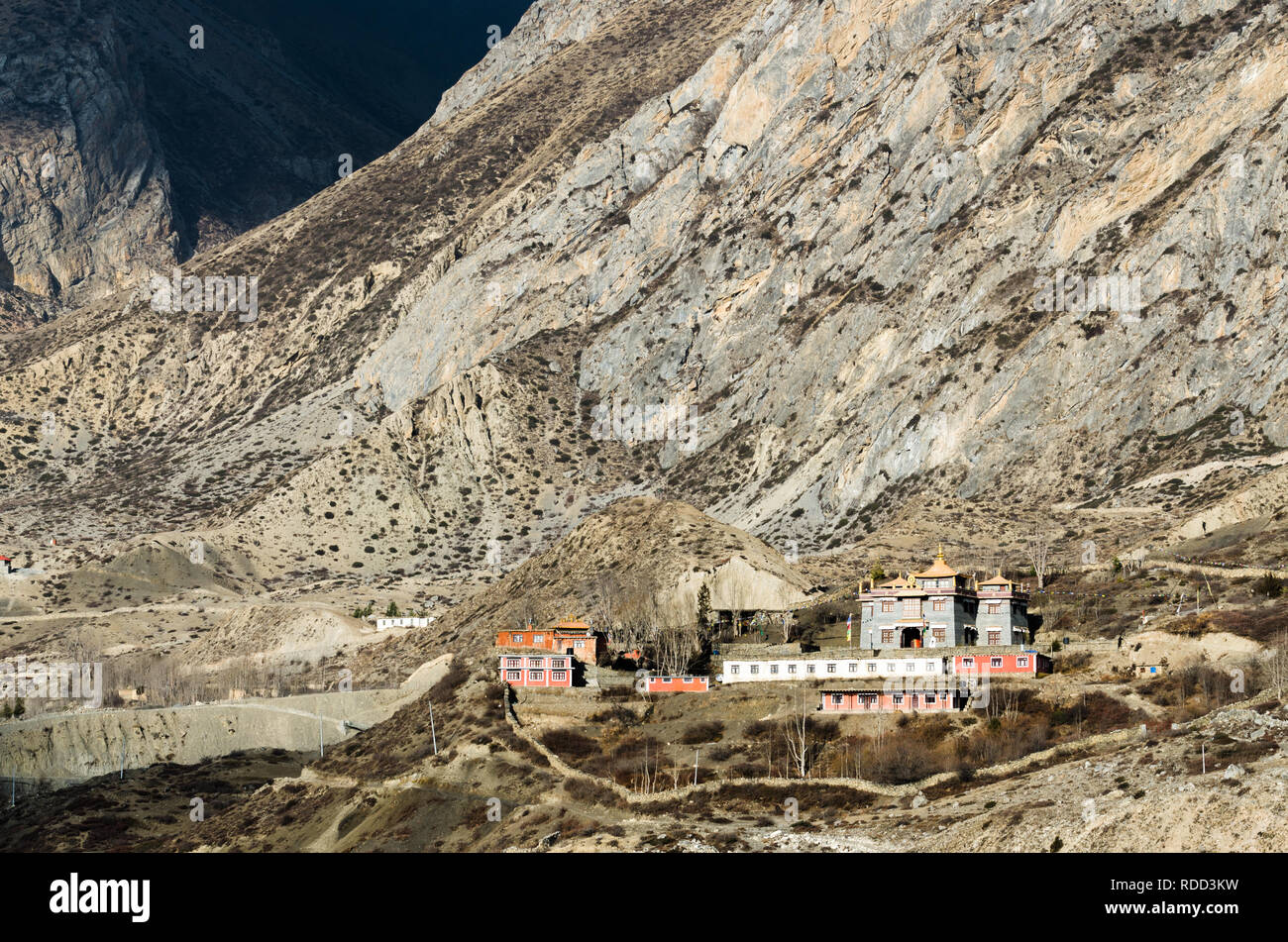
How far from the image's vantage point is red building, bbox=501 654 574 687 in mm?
102875

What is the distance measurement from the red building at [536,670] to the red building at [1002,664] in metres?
21.8

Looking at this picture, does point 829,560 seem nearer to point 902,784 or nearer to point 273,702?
point 273,702

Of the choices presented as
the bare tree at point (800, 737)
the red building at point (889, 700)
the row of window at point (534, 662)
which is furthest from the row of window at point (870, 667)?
the row of window at point (534, 662)

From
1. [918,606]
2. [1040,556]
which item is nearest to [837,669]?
[918,606]

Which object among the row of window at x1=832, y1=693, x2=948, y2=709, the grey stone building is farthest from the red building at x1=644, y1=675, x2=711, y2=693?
the grey stone building

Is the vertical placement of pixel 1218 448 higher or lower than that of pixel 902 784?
higher

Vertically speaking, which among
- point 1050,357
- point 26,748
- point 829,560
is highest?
point 1050,357

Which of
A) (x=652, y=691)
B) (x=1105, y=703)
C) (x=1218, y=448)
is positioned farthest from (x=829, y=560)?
(x=1105, y=703)

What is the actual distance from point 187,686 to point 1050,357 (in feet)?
287

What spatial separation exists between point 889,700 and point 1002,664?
23.5 ft

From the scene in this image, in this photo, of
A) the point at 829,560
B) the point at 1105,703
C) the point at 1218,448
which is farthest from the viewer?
the point at 1218,448
